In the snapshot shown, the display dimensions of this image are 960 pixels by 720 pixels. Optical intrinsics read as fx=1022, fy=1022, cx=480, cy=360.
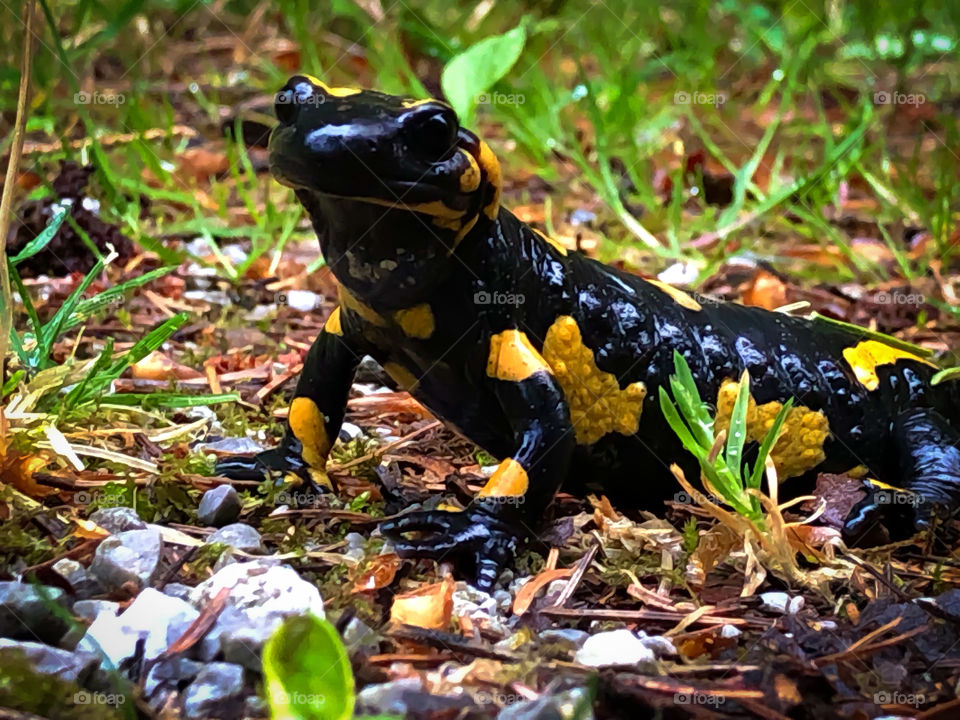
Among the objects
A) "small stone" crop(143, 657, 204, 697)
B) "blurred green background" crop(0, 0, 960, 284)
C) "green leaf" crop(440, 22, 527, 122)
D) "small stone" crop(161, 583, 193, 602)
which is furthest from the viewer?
"blurred green background" crop(0, 0, 960, 284)

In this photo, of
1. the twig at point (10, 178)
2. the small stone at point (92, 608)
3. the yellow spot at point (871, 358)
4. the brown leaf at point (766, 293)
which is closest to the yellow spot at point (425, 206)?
the twig at point (10, 178)

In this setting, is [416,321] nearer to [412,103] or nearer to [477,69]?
[412,103]

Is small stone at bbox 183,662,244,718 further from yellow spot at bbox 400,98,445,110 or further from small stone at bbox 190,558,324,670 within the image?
yellow spot at bbox 400,98,445,110

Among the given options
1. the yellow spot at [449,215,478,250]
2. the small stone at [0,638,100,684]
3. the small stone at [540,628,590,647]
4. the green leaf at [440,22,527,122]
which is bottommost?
the small stone at [540,628,590,647]

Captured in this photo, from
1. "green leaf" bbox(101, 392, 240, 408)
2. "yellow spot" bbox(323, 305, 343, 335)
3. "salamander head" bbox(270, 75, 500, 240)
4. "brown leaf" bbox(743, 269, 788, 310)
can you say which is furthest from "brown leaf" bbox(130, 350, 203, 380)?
"brown leaf" bbox(743, 269, 788, 310)

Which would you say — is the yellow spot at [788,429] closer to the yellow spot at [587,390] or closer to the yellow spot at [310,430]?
the yellow spot at [587,390]
